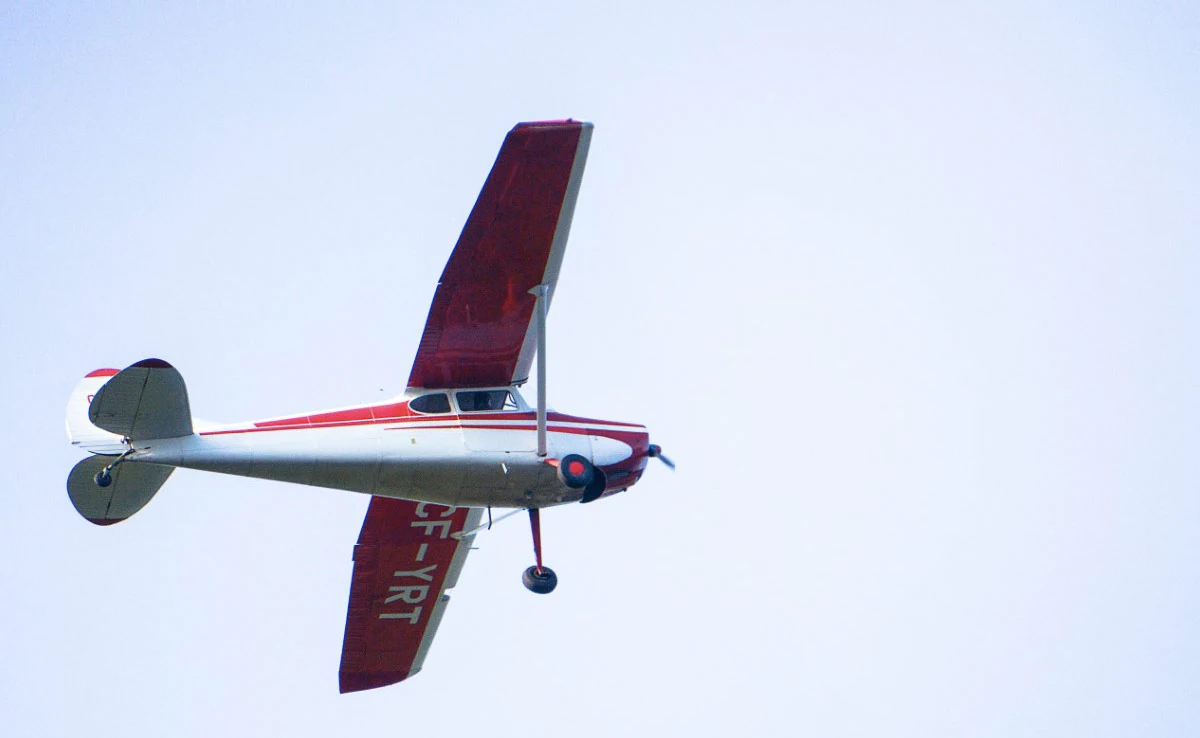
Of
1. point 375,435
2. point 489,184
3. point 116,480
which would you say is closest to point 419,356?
point 375,435

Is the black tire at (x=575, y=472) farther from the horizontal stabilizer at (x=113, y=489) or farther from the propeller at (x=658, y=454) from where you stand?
the horizontal stabilizer at (x=113, y=489)

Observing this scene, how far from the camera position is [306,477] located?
19.2 meters

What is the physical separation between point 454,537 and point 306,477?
3802mm

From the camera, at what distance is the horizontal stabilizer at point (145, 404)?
707 inches

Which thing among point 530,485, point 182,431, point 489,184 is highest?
point 489,184

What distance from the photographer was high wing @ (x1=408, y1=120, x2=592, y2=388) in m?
18.7

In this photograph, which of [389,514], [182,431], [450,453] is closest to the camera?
[182,431]

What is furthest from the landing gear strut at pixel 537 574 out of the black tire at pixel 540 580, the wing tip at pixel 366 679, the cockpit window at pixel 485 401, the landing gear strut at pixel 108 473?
the landing gear strut at pixel 108 473

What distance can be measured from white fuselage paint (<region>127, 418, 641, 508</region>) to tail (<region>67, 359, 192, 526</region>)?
0.24 m

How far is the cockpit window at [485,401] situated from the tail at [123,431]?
330 centimetres

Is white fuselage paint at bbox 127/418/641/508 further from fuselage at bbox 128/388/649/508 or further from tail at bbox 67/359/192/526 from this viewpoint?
tail at bbox 67/359/192/526

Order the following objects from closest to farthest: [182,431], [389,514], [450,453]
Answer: [182,431]
[450,453]
[389,514]

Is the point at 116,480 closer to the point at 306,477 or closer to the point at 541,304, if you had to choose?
the point at 306,477

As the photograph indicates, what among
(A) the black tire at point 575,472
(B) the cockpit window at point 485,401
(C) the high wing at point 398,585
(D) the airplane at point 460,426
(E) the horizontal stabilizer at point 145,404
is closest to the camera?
(E) the horizontal stabilizer at point 145,404
